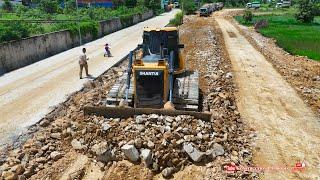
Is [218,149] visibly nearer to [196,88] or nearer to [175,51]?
[196,88]

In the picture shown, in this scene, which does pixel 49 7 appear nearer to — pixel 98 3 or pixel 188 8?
pixel 98 3

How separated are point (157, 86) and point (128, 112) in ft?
4.46

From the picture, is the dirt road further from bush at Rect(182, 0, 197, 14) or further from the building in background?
the building in background

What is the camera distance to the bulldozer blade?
12000 millimetres

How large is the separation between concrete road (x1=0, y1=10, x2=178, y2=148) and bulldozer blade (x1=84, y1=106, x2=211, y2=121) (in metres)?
2.60

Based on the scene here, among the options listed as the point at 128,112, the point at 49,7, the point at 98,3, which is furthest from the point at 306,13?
the point at 128,112

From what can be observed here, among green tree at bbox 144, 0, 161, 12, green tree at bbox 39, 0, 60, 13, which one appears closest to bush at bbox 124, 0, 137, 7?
green tree at bbox 144, 0, 161, 12

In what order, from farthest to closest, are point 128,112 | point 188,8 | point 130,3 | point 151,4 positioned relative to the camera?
1. point 151,4
2. point 130,3
3. point 188,8
4. point 128,112

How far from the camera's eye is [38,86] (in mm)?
19359

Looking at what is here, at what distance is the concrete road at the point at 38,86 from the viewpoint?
555 inches

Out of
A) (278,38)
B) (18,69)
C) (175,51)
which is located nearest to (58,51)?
(18,69)

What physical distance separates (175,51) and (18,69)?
43.4 feet

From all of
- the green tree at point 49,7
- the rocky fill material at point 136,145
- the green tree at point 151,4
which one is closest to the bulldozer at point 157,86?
the rocky fill material at point 136,145

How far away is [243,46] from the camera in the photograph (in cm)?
3372
